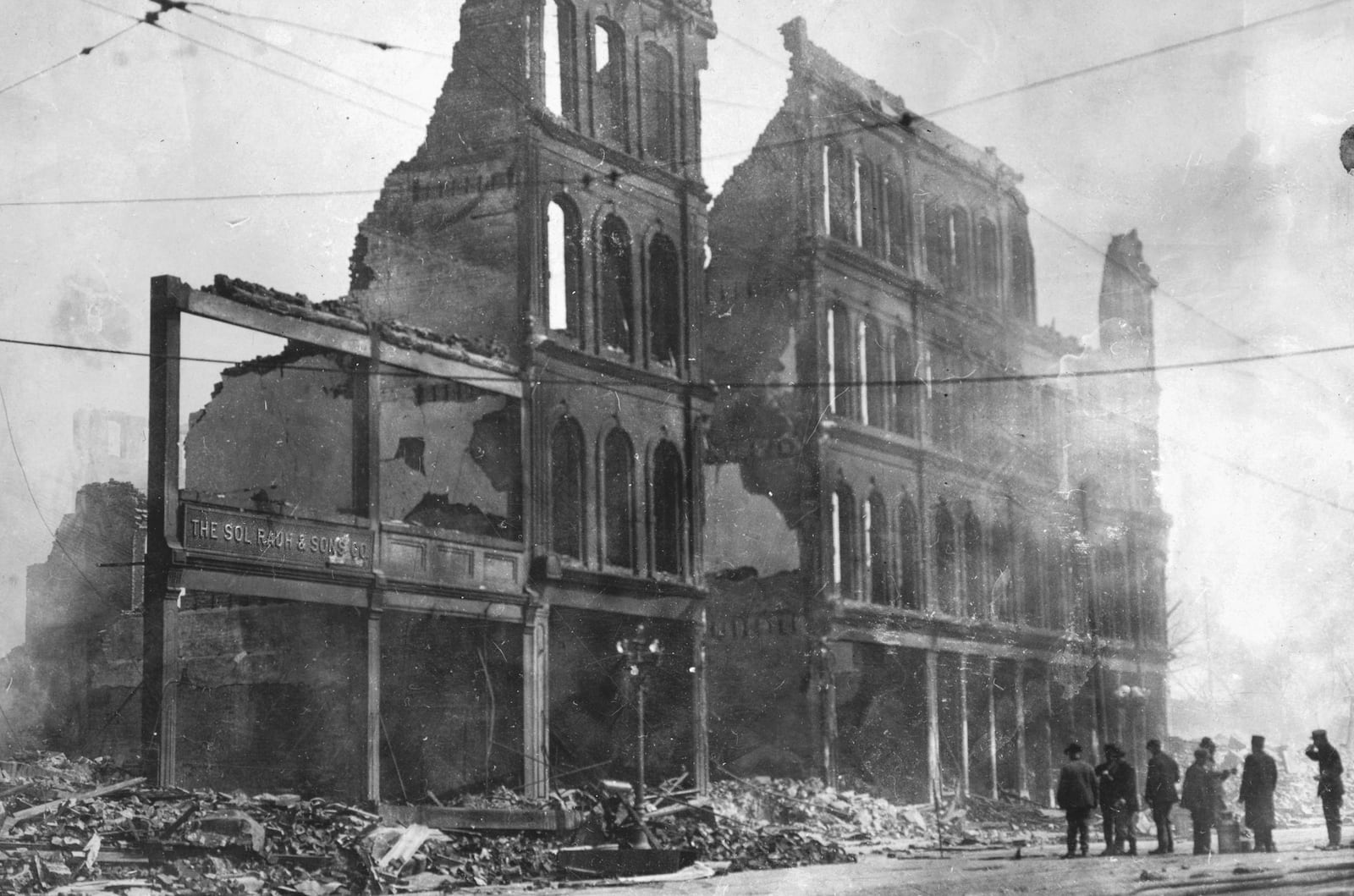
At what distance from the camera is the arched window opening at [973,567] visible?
35.7 metres

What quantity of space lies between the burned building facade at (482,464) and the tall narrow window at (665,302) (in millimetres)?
47

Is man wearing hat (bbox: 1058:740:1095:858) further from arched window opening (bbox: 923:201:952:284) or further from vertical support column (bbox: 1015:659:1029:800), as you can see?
arched window opening (bbox: 923:201:952:284)

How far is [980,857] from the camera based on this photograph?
20.9 metres

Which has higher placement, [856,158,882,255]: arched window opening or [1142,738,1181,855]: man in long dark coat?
[856,158,882,255]: arched window opening

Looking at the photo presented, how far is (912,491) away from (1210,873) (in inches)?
748

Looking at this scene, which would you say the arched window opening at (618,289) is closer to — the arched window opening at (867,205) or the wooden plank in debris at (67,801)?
the arched window opening at (867,205)

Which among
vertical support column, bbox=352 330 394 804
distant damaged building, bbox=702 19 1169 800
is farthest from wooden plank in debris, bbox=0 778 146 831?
distant damaged building, bbox=702 19 1169 800

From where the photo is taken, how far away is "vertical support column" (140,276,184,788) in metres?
18.1

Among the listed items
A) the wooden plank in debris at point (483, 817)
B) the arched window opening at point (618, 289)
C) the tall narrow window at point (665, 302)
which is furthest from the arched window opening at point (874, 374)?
the wooden plank in debris at point (483, 817)

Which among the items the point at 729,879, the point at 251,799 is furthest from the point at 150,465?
the point at 729,879

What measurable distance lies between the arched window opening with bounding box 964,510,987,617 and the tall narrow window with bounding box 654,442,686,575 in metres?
9.45

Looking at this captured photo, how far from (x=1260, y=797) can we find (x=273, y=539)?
12092 millimetres

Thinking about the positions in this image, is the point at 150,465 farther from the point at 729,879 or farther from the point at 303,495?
the point at 729,879

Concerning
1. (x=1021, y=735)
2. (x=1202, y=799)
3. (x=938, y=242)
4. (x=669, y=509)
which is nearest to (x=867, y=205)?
(x=938, y=242)
